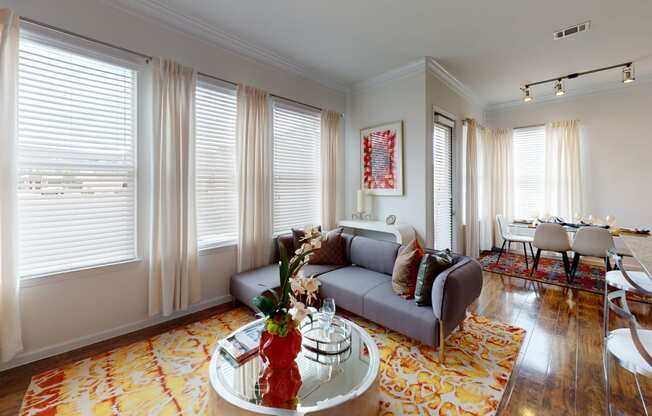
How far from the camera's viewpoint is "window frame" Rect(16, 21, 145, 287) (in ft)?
6.84

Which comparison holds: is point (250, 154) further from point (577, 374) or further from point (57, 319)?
point (577, 374)

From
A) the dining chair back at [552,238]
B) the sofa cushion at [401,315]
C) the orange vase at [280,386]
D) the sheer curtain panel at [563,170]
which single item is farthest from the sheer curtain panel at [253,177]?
the sheer curtain panel at [563,170]

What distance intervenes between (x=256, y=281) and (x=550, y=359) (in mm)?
2732

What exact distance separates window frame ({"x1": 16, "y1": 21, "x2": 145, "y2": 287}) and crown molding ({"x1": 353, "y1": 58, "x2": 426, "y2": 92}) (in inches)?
120

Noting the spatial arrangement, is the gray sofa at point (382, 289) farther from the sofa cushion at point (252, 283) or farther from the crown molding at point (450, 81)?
the crown molding at point (450, 81)

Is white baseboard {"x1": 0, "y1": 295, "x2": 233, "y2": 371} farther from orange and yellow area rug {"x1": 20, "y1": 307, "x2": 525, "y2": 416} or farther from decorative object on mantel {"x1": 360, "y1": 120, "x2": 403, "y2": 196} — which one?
decorative object on mantel {"x1": 360, "y1": 120, "x2": 403, "y2": 196}

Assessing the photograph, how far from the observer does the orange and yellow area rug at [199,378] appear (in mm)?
1679

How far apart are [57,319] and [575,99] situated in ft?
26.0

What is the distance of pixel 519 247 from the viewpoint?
225 inches

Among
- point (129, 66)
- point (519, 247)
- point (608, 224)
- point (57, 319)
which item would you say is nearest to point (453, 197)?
point (608, 224)

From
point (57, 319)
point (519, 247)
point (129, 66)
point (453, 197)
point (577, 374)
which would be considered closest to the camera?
point (577, 374)

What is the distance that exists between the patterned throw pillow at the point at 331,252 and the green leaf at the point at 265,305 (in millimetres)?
2001

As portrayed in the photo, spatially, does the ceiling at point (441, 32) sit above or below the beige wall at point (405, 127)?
above

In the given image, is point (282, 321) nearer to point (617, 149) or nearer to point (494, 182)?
point (494, 182)
